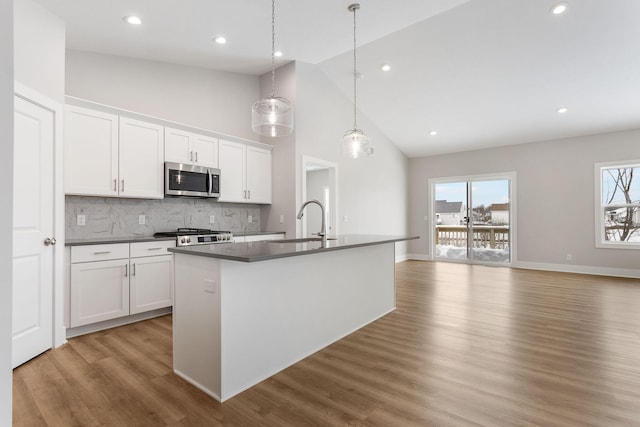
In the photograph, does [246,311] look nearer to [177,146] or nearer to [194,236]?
[194,236]

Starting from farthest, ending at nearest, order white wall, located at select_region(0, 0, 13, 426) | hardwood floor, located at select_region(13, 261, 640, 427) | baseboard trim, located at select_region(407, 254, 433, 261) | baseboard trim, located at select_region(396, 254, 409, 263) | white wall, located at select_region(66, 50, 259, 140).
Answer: baseboard trim, located at select_region(407, 254, 433, 261) < baseboard trim, located at select_region(396, 254, 409, 263) < white wall, located at select_region(66, 50, 259, 140) < hardwood floor, located at select_region(13, 261, 640, 427) < white wall, located at select_region(0, 0, 13, 426)

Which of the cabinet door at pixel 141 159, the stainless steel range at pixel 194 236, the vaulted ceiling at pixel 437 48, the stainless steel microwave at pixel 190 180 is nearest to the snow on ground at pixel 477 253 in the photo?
the vaulted ceiling at pixel 437 48

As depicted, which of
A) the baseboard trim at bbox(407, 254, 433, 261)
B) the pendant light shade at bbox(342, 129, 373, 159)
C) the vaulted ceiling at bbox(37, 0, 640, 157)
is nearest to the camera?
the vaulted ceiling at bbox(37, 0, 640, 157)

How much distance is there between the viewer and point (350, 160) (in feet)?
20.1

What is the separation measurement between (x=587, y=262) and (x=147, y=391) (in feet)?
Answer: 24.3

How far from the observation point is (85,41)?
337 cm

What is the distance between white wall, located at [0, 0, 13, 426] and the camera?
0.83 metres

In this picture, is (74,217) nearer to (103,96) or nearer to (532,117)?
(103,96)

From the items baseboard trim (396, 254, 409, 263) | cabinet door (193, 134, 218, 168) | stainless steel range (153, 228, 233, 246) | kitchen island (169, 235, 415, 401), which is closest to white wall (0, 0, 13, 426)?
kitchen island (169, 235, 415, 401)

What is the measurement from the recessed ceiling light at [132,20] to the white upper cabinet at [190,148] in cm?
109

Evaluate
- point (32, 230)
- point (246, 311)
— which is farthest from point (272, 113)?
point (32, 230)

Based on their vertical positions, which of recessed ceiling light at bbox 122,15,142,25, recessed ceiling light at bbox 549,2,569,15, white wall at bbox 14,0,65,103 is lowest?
white wall at bbox 14,0,65,103

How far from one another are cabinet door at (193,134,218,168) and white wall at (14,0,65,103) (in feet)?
4.78

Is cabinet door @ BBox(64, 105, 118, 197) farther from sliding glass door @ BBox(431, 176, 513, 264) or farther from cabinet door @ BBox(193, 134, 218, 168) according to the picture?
sliding glass door @ BBox(431, 176, 513, 264)
